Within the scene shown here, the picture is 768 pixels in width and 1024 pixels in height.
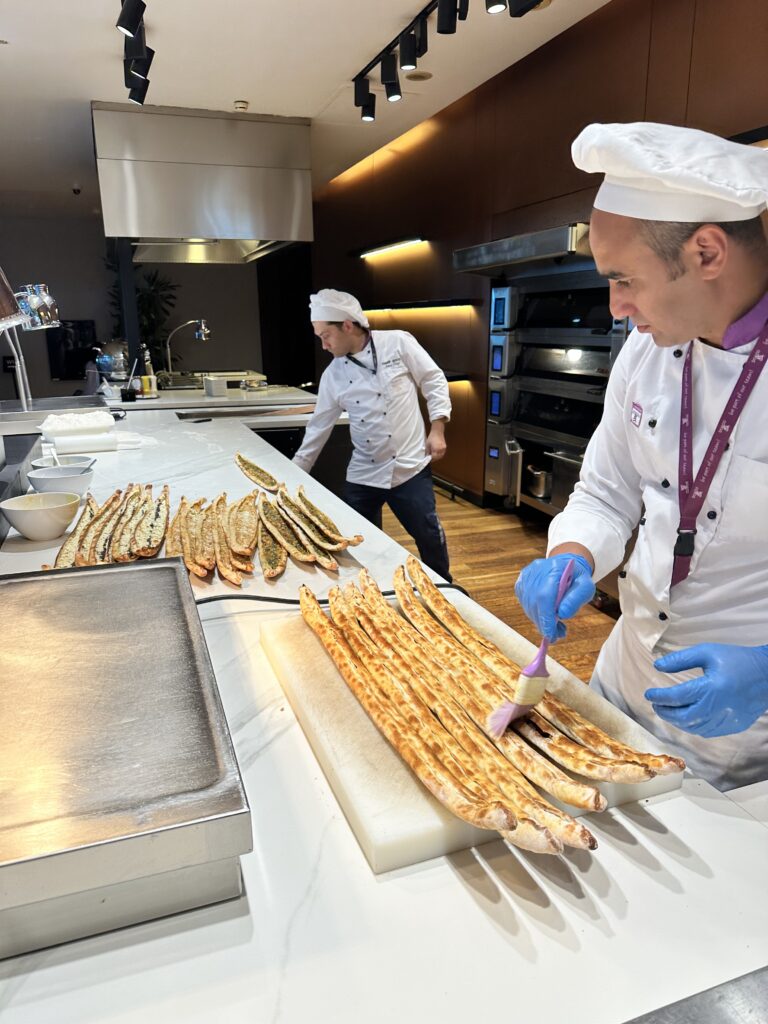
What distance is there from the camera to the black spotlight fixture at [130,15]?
2.71 metres

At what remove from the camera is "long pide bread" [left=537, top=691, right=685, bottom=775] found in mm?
812

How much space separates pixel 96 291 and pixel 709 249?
1077 cm

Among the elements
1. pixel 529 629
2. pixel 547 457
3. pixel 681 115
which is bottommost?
pixel 529 629

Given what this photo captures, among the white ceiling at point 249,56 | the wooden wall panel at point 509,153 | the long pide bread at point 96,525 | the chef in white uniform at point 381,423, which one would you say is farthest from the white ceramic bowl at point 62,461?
the wooden wall panel at point 509,153

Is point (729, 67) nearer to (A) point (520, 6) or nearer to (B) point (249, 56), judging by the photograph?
(A) point (520, 6)

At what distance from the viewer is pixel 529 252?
4082mm

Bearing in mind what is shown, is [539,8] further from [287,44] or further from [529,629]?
[529,629]

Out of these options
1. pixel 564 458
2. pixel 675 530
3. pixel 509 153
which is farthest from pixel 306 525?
pixel 509 153

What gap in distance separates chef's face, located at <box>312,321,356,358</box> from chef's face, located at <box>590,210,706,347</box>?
237cm

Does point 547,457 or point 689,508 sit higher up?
point 689,508

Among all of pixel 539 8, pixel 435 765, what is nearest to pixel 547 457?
pixel 539 8

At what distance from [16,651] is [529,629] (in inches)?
112

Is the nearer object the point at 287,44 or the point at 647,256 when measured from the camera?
the point at 647,256

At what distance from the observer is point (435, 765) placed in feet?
2.69
